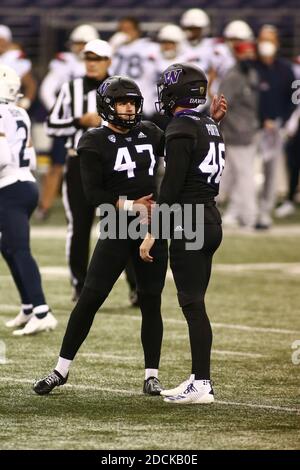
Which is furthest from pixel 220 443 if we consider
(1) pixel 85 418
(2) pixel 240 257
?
(2) pixel 240 257

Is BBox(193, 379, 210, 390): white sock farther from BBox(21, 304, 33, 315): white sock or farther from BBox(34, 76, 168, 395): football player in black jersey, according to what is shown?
BBox(21, 304, 33, 315): white sock

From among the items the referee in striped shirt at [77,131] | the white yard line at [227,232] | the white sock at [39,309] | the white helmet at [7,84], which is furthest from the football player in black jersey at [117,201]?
the white yard line at [227,232]

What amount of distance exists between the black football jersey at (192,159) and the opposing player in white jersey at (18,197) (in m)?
2.11

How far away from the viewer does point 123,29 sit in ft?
50.8

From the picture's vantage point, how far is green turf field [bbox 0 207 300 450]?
19.7 ft

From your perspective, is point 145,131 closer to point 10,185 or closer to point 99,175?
point 99,175

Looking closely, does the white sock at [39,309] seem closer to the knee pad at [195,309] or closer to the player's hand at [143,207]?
the player's hand at [143,207]

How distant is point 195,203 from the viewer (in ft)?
22.1

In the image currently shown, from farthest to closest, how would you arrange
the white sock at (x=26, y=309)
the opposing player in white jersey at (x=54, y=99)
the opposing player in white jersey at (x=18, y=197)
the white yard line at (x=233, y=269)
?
the opposing player in white jersey at (x=54, y=99) → the white yard line at (x=233, y=269) → the white sock at (x=26, y=309) → the opposing player in white jersey at (x=18, y=197)

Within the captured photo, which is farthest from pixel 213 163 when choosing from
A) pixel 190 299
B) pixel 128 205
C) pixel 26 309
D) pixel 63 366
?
pixel 26 309

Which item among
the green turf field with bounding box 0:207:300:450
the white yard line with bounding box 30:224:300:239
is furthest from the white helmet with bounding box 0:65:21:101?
the white yard line with bounding box 30:224:300:239

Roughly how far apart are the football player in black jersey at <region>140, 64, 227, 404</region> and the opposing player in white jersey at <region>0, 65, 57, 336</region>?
204 cm

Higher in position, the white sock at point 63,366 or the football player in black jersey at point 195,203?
the football player in black jersey at point 195,203

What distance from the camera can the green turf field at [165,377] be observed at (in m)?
6.02
